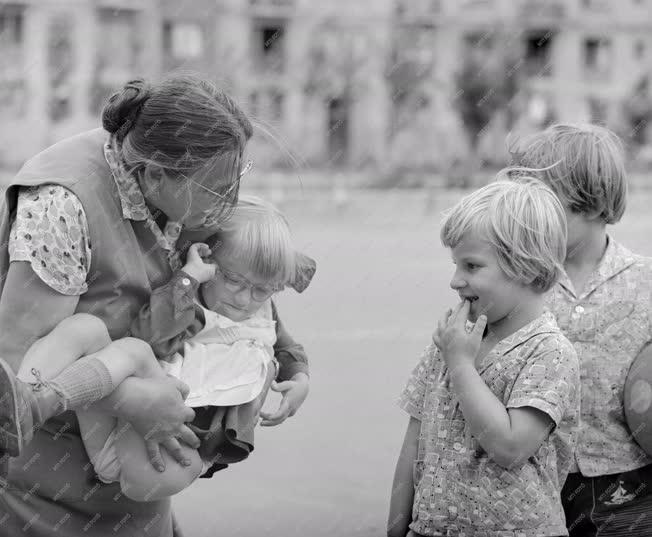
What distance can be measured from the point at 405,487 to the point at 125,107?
48.3 inches

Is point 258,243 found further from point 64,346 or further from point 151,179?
point 64,346

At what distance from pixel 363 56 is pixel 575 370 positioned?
124ft

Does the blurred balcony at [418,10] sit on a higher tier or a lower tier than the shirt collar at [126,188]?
lower

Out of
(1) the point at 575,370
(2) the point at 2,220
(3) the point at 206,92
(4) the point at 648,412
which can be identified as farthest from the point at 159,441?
(4) the point at 648,412

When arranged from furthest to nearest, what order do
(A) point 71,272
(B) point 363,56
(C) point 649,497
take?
1. (B) point 363,56
2. (C) point 649,497
3. (A) point 71,272

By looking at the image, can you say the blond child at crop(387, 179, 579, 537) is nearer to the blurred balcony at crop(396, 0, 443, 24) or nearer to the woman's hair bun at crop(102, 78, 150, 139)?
the woman's hair bun at crop(102, 78, 150, 139)

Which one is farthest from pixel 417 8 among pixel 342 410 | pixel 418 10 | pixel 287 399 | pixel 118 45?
pixel 287 399

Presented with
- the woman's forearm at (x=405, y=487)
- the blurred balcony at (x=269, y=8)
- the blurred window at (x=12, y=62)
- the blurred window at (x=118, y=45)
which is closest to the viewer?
the woman's forearm at (x=405, y=487)

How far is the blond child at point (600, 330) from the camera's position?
3.09 meters

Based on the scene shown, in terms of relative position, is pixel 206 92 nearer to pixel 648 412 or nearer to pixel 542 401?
pixel 542 401

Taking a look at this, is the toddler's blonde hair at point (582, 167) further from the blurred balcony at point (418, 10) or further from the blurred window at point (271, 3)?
the blurred balcony at point (418, 10)

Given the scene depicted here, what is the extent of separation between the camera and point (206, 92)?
2736mm

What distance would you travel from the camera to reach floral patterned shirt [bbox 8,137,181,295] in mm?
2584

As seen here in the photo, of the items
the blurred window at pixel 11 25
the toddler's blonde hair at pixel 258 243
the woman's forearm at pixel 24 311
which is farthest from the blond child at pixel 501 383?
the blurred window at pixel 11 25
